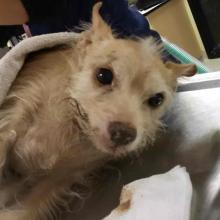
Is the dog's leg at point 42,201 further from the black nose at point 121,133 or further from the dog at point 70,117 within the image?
the black nose at point 121,133

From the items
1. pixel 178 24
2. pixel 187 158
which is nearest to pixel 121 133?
pixel 187 158

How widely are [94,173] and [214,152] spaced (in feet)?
0.73

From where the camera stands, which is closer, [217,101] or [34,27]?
[217,101]

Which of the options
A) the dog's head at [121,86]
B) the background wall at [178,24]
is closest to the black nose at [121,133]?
the dog's head at [121,86]

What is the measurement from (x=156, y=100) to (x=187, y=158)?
0.16 m

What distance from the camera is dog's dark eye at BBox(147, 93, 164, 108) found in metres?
0.81

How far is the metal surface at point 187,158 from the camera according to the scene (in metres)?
0.62

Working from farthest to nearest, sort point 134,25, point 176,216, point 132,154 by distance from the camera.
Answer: point 134,25 → point 132,154 → point 176,216

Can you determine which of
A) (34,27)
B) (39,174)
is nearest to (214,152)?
(39,174)

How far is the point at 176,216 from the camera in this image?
1.72 feet

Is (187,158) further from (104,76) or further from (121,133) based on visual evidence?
(104,76)

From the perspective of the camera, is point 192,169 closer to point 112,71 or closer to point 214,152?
point 214,152

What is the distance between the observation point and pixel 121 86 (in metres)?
0.77

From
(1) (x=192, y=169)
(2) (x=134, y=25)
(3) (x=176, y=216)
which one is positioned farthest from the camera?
(2) (x=134, y=25)
